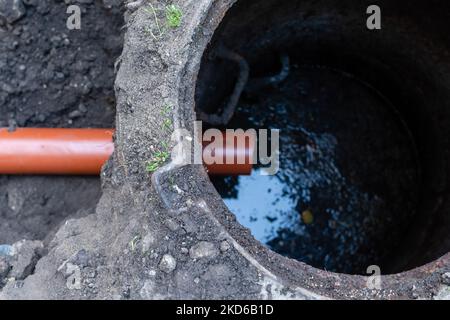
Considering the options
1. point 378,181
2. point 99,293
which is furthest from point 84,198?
point 378,181

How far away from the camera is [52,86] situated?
8.38 ft

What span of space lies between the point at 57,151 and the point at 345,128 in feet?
6.11

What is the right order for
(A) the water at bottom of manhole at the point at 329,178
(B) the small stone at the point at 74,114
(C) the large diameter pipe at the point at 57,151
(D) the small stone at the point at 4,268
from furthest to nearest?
(A) the water at bottom of manhole at the point at 329,178 < (B) the small stone at the point at 74,114 < (C) the large diameter pipe at the point at 57,151 < (D) the small stone at the point at 4,268

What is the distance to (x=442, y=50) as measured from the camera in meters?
2.69

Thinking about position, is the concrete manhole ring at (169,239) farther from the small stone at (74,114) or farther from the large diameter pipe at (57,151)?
the small stone at (74,114)

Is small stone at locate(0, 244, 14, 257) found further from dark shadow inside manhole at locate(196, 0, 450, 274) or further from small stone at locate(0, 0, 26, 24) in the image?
dark shadow inside manhole at locate(196, 0, 450, 274)

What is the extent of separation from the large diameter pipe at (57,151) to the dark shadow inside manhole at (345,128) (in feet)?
1.93

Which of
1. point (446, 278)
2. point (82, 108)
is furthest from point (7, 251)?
point (446, 278)

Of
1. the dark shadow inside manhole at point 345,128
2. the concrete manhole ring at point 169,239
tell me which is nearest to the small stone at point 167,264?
the concrete manhole ring at point 169,239

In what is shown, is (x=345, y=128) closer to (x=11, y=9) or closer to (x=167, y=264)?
(x=167, y=264)

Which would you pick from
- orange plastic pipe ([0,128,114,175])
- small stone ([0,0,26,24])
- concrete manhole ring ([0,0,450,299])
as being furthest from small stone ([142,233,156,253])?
small stone ([0,0,26,24])

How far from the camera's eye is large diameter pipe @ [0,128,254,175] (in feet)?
7.27

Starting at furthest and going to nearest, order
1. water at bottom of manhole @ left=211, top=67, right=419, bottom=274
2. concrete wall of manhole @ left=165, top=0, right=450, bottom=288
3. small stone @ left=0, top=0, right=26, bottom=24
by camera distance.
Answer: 1. water at bottom of manhole @ left=211, top=67, right=419, bottom=274
2. concrete wall of manhole @ left=165, top=0, right=450, bottom=288
3. small stone @ left=0, top=0, right=26, bottom=24

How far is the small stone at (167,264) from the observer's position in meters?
1.66
